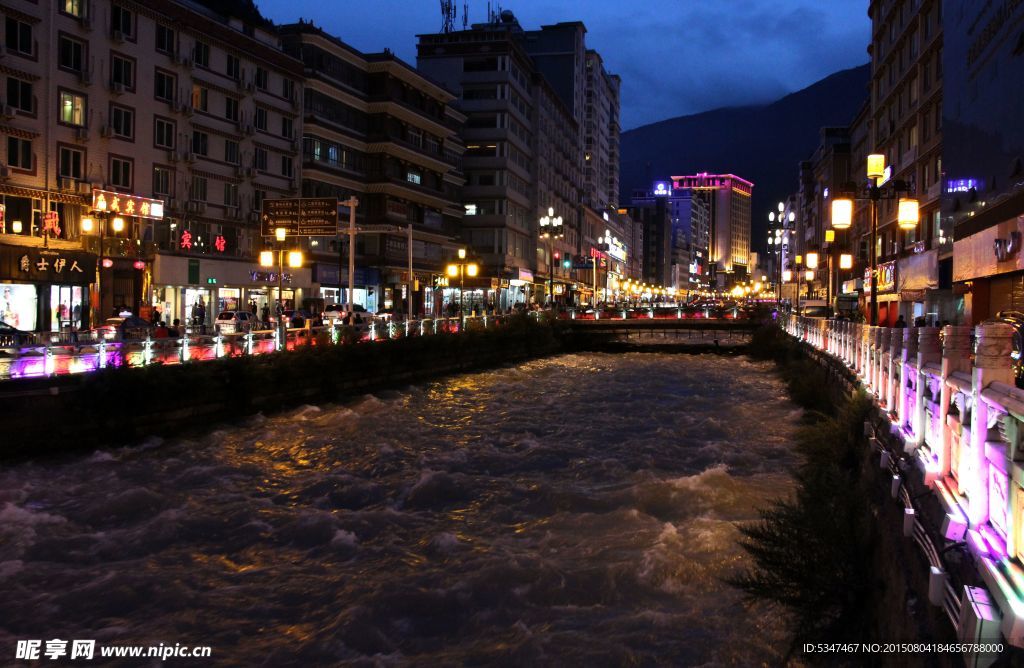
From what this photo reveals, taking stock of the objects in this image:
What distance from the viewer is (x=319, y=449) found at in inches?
731

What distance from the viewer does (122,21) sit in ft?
129

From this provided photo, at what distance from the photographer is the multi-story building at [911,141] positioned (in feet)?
130

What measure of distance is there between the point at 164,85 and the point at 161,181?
198 inches

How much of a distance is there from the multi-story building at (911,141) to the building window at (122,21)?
119 feet

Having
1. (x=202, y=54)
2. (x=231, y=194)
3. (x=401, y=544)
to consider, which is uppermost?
(x=202, y=54)

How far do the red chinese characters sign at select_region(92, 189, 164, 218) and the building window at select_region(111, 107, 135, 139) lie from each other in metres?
3.76

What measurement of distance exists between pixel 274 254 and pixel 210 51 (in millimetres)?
11925

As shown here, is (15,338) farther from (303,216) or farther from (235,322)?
(303,216)

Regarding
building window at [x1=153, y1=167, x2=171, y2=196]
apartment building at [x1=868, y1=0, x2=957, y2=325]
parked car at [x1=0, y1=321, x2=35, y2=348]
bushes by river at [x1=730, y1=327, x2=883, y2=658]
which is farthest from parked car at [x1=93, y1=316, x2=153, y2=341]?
apartment building at [x1=868, y1=0, x2=957, y2=325]

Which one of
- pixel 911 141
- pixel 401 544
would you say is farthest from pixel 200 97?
pixel 401 544

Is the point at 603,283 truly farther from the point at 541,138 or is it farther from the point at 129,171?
the point at 129,171

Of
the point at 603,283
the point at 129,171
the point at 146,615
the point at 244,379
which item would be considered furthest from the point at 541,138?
the point at 146,615

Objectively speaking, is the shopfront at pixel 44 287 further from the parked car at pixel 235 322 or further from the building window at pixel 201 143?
the building window at pixel 201 143

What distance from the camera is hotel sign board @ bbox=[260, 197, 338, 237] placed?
35.6m
